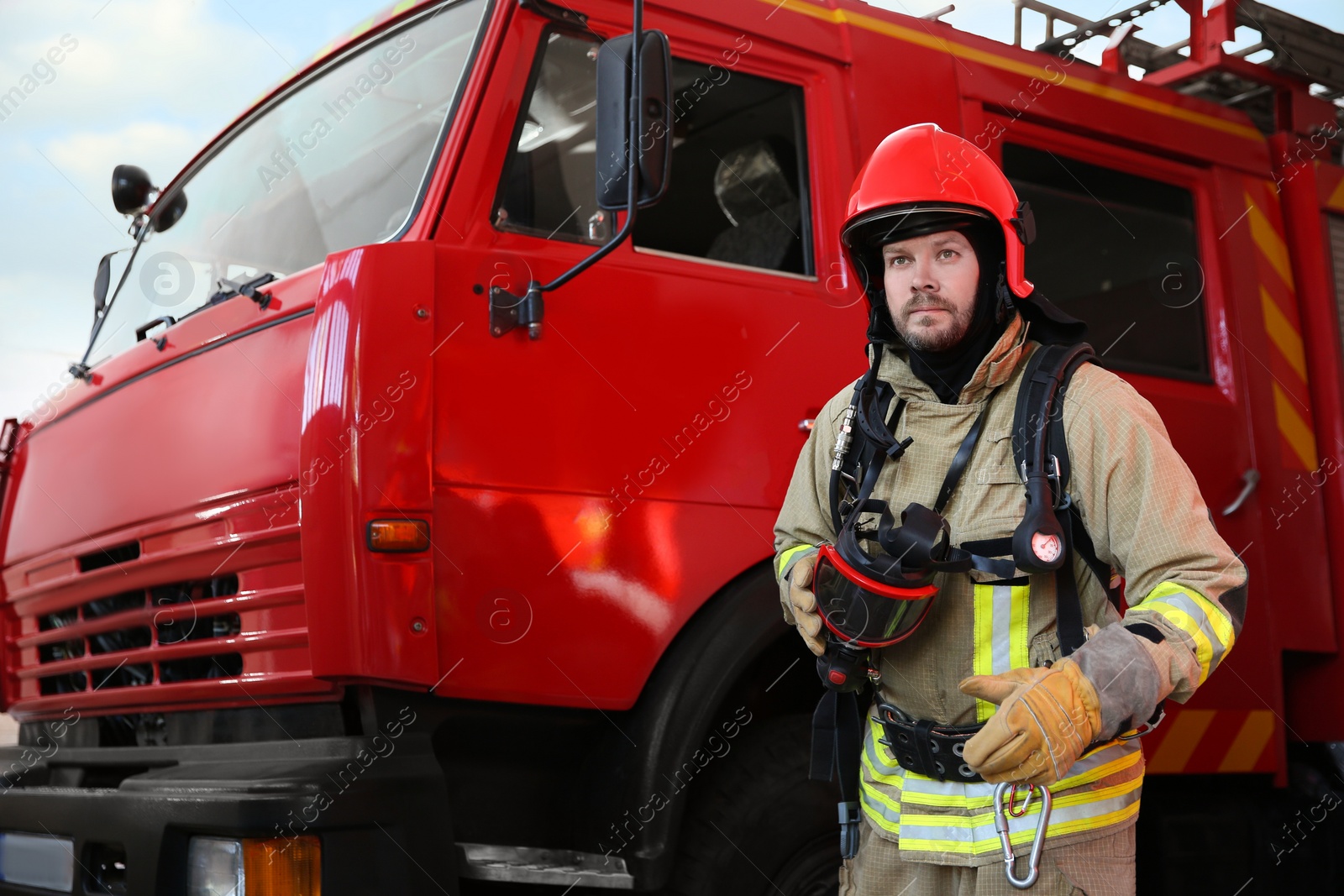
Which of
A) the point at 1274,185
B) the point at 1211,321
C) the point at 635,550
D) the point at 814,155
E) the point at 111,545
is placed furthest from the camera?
the point at 1274,185

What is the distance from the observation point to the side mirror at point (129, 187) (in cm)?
370

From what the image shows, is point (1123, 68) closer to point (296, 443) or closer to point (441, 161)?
point (441, 161)

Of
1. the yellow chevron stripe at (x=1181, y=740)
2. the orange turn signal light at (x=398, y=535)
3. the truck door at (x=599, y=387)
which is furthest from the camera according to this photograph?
the yellow chevron stripe at (x=1181, y=740)

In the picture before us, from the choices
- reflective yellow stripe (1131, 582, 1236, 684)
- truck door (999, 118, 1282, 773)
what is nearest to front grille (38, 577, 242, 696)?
reflective yellow stripe (1131, 582, 1236, 684)

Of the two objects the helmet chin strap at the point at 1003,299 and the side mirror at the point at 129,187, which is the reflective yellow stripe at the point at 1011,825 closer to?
the helmet chin strap at the point at 1003,299

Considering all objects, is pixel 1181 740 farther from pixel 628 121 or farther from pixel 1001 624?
pixel 628 121

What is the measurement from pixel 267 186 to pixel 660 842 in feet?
6.36

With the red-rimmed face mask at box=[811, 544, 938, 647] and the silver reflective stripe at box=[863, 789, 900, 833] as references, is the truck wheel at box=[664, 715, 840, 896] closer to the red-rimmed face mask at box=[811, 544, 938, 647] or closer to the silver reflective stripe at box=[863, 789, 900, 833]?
the silver reflective stripe at box=[863, 789, 900, 833]

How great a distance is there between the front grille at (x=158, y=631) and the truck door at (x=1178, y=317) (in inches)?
92.2

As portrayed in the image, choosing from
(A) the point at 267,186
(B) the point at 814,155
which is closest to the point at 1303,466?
(B) the point at 814,155

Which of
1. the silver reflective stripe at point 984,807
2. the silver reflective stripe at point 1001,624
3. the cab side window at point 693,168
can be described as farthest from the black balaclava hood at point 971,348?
the cab side window at point 693,168

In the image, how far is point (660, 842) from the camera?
2.43 meters

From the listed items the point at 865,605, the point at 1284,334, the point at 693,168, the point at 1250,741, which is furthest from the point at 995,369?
the point at 1284,334

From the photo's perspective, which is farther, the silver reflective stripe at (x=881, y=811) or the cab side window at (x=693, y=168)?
the cab side window at (x=693, y=168)
